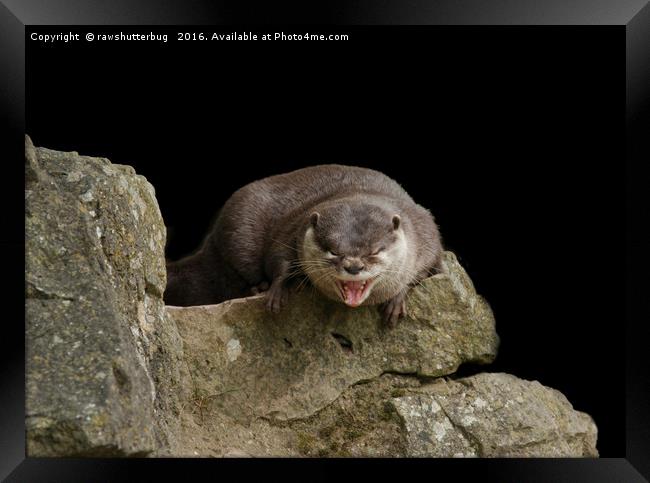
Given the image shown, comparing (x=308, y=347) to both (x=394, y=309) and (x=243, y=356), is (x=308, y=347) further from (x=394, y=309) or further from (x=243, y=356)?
(x=394, y=309)

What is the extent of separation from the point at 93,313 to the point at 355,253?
1.27m

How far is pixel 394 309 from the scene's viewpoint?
14.4 feet

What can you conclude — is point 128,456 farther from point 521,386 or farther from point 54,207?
point 521,386

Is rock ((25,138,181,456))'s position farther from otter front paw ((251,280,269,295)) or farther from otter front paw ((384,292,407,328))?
otter front paw ((384,292,407,328))

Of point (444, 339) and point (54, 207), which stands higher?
point (54, 207)

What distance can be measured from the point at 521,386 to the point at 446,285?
25.6 inches

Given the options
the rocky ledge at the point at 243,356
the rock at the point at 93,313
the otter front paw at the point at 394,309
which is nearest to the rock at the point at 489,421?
the rocky ledge at the point at 243,356

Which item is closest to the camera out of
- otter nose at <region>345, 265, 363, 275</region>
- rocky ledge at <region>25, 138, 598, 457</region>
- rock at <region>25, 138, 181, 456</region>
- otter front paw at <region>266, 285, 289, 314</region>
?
rock at <region>25, 138, 181, 456</region>

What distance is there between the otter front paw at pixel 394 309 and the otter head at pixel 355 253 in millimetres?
64

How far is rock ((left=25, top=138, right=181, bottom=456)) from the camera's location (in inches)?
116

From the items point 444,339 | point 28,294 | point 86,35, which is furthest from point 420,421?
point 86,35

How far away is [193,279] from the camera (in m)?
5.07

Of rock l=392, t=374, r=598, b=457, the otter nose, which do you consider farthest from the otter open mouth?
rock l=392, t=374, r=598, b=457

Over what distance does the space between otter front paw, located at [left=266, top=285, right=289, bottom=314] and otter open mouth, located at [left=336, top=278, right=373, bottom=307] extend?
445mm
